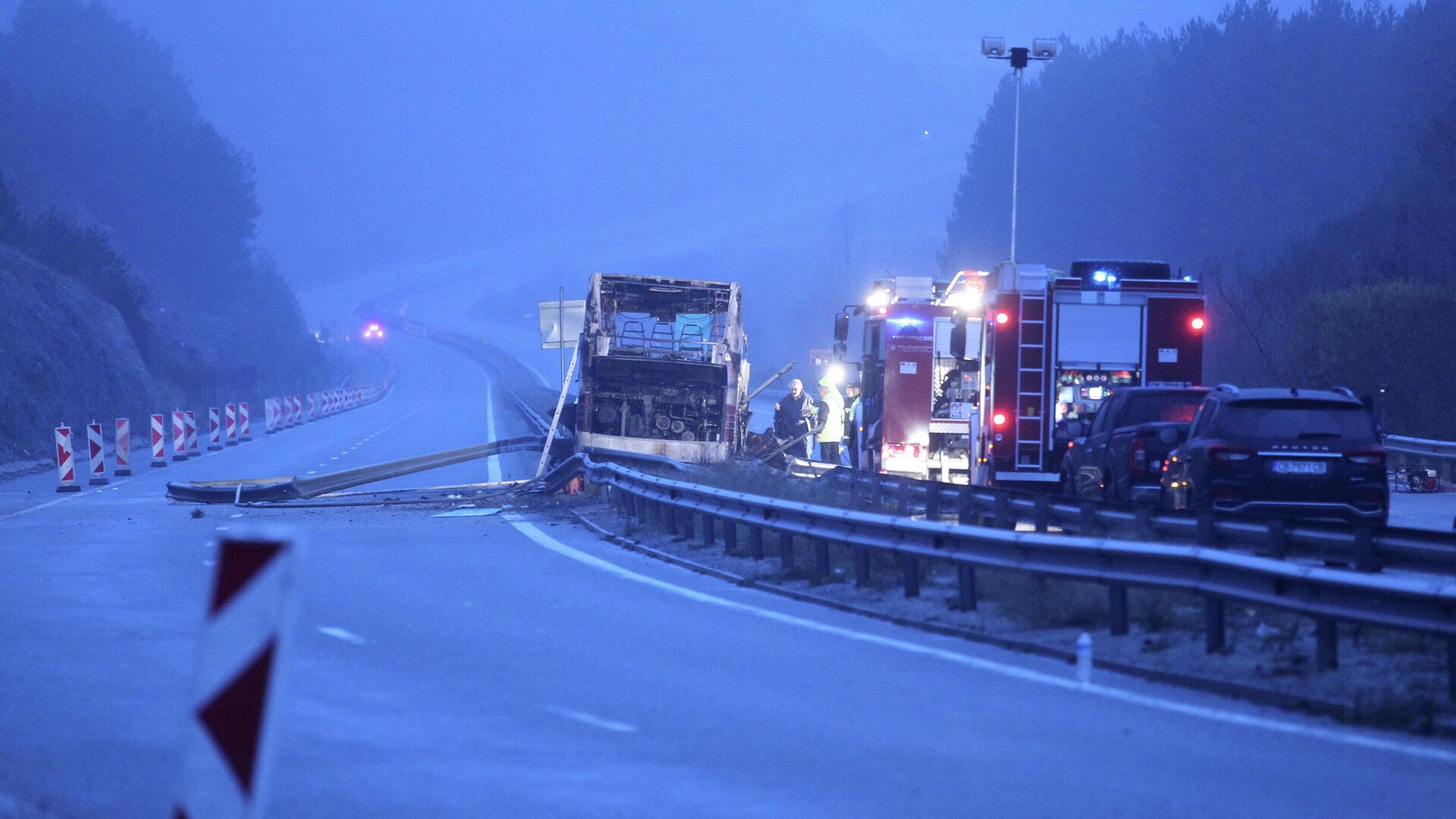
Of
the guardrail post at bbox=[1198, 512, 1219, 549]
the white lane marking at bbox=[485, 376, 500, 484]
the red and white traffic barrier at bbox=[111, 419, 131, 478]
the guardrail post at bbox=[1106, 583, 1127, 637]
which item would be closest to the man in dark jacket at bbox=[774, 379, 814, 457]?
the white lane marking at bbox=[485, 376, 500, 484]

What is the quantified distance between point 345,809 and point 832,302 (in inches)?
4063

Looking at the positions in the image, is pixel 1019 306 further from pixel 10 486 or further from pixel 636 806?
pixel 10 486

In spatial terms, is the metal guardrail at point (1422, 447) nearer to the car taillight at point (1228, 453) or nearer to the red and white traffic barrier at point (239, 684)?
the car taillight at point (1228, 453)

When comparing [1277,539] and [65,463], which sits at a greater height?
[1277,539]

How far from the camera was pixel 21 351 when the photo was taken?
41.4m

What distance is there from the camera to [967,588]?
11375 millimetres

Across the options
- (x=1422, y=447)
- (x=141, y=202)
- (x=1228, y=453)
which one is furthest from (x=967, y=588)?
(x=141, y=202)

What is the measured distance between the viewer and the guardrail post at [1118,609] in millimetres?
10023

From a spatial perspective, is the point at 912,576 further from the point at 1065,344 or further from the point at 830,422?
the point at 830,422

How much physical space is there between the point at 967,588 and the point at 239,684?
25.8 feet

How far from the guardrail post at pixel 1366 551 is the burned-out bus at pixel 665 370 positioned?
18.0m

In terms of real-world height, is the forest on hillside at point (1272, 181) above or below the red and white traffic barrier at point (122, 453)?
above

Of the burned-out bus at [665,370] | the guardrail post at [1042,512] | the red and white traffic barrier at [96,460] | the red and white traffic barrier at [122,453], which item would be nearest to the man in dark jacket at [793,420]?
the burned-out bus at [665,370]

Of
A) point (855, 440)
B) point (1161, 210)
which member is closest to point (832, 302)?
point (1161, 210)
